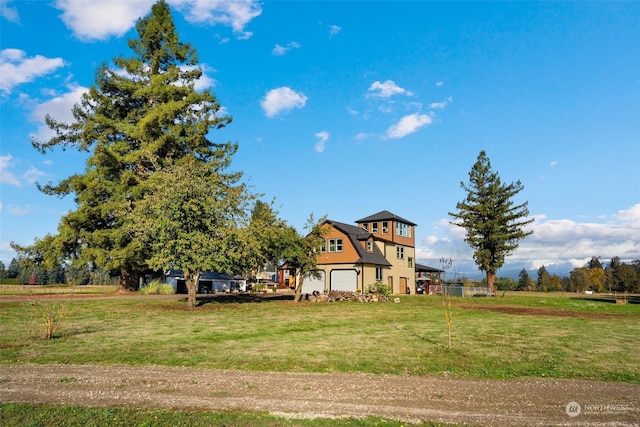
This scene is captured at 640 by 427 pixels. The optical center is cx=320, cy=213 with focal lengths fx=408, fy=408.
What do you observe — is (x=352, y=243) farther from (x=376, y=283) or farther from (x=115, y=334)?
(x=115, y=334)

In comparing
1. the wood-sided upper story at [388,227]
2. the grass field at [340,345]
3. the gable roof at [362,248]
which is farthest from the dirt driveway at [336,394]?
the wood-sided upper story at [388,227]

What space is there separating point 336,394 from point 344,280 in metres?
35.4

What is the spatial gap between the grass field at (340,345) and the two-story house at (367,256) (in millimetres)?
21409

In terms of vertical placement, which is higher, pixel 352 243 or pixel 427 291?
pixel 352 243

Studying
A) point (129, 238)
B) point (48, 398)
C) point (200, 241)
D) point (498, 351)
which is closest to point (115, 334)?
point (48, 398)

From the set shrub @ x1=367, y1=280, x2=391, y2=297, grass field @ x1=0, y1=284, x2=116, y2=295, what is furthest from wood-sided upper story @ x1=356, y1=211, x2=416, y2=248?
grass field @ x1=0, y1=284, x2=116, y2=295

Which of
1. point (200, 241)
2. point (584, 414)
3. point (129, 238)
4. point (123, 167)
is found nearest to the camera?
point (584, 414)

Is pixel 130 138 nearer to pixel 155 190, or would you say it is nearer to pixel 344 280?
pixel 155 190

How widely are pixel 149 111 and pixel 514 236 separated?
41266 mm

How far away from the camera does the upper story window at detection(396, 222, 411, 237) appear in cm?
5149

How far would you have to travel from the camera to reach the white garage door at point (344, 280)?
42.4m

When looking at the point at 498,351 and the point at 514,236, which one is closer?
the point at 498,351

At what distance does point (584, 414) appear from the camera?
7012mm

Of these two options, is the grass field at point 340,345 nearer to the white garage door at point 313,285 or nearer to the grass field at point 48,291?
the grass field at point 48,291
